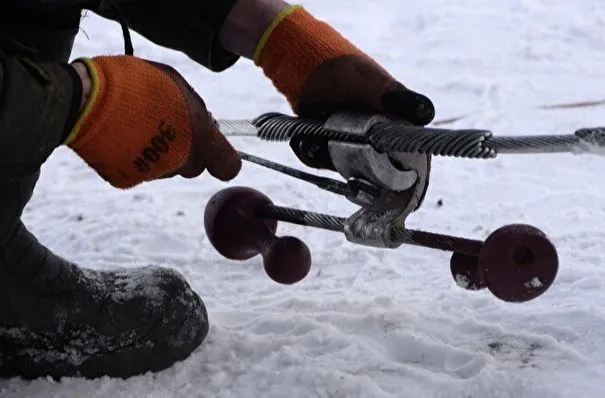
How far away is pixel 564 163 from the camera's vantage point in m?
2.40

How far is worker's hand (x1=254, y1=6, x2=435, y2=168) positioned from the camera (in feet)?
4.52

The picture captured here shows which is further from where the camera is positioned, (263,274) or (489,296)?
(263,274)

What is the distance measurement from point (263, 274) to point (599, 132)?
3.06 feet

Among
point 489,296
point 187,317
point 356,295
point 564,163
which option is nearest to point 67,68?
point 187,317

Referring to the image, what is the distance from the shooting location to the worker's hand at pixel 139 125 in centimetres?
118

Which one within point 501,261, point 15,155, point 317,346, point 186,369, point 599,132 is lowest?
point 186,369

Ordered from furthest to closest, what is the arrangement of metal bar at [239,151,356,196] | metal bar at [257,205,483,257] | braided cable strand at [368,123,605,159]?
metal bar at [239,151,356,196], metal bar at [257,205,483,257], braided cable strand at [368,123,605,159]

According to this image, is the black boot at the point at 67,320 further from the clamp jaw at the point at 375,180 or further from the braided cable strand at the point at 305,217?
the clamp jaw at the point at 375,180

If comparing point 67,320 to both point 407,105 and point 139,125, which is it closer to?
point 139,125

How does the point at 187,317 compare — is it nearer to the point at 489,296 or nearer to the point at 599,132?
the point at 489,296

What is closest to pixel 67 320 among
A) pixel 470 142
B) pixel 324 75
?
pixel 324 75

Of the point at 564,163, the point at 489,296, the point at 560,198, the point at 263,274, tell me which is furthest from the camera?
the point at 564,163

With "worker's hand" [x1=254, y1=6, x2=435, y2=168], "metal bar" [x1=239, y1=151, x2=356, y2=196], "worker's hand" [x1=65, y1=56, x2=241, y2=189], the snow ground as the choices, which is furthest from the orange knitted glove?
the snow ground

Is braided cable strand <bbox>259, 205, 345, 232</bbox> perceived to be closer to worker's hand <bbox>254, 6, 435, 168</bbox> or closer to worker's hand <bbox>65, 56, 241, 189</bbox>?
worker's hand <bbox>254, 6, 435, 168</bbox>
